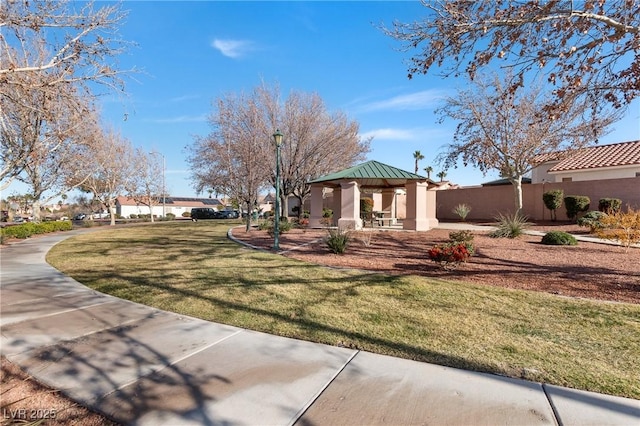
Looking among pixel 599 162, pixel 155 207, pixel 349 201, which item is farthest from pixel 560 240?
pixel 155 207

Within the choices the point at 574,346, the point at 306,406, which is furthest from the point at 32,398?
the point at 574,346

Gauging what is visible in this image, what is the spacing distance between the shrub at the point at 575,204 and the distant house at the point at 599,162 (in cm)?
321

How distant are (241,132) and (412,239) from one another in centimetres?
1320

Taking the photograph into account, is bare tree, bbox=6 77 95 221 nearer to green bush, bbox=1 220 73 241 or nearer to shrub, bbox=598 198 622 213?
green bush, bbox=1 220 73 241

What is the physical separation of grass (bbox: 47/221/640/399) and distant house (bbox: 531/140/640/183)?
1863 cm

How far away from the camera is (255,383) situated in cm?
329

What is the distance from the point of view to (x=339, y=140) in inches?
1039

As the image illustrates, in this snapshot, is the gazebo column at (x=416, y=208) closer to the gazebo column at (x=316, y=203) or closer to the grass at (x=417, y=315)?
the gazebo column at (x=316, y=203)

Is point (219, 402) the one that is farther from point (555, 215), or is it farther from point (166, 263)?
point (555, 215)

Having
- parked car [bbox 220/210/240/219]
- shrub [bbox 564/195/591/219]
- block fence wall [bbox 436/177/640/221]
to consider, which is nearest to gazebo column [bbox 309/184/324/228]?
block fence wall [bbox 436/177/640/221]

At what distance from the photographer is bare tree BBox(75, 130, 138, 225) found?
31.3 meters

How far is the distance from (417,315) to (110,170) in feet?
126

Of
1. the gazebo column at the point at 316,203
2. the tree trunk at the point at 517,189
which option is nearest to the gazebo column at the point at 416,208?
the gazebo column at the point at 316,203

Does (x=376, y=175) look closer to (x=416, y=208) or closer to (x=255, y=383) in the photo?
(x=416, y=208)
